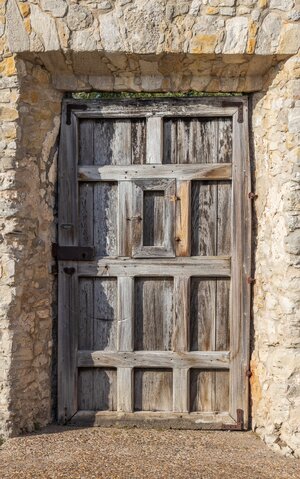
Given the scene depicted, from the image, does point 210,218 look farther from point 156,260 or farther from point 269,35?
point 269,35

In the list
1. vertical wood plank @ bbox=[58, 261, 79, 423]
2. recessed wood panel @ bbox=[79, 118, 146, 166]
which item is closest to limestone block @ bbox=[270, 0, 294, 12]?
recessed wood panel @ bbox=[79, 118, 146, 166]

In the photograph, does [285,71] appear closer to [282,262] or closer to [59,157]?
[282,262]

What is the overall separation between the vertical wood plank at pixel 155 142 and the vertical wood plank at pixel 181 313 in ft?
2.98

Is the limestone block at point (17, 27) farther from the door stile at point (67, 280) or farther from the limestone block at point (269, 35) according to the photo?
the limestone block at point (269, 35)

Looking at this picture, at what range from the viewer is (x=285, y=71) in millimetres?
3156

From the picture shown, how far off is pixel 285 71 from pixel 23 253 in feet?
7.11

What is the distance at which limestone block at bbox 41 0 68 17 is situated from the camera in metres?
3.11

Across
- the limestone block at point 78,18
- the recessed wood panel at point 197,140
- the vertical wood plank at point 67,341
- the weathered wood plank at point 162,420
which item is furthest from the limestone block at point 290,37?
the weathered wood plank at point 162,420

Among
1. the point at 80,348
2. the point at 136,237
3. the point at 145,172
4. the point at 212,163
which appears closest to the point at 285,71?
the point at 212,163

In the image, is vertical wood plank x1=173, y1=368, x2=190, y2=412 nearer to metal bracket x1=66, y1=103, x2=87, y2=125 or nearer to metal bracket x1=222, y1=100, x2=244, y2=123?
metal bracket x1=222, y1=100, x2=244, y2=123

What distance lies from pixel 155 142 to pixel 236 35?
0.92m

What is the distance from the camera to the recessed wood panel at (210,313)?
3.55m

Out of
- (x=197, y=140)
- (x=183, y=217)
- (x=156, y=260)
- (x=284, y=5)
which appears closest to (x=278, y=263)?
(x=183, y=217)

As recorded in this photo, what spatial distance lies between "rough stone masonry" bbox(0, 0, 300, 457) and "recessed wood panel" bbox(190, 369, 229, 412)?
0.74ft
